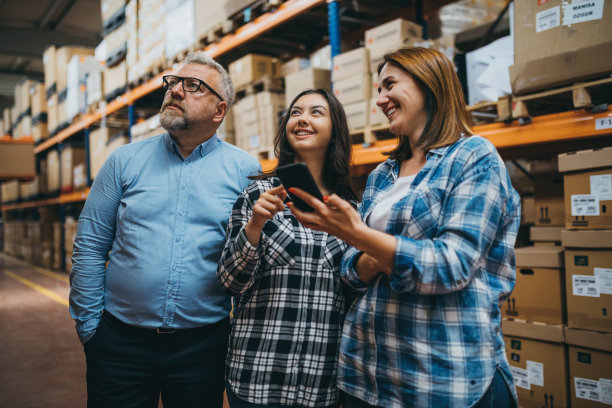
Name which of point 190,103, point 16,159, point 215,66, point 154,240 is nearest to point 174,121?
point 190,103

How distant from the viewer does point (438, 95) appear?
1.26 meters

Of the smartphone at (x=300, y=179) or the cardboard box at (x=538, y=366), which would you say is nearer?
the smartphone at (x=300, y=179)

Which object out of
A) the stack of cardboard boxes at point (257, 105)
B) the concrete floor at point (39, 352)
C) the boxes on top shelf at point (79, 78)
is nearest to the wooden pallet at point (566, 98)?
the stack of cardboard boxes at point (257, 105)

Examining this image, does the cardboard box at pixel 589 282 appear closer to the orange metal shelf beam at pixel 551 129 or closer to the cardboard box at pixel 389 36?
the orange metal shelf beam at pixel 551 129

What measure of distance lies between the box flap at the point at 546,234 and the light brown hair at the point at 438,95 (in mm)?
1893

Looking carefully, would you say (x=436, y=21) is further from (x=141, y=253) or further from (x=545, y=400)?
(x=141, y=253)

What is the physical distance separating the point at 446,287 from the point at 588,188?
1.74 meters

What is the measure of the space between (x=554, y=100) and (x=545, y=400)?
1.70 metres

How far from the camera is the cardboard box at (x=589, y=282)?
2264 millimetres

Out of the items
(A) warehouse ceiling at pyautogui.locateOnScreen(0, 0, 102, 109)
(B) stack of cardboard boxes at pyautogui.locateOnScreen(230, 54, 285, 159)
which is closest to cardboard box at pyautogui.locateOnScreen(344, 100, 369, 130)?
(B) stack of cardboard boxes at pyautogui.locateOnScreen(230, 54, 285, 159)

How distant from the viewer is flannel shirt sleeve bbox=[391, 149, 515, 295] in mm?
1037

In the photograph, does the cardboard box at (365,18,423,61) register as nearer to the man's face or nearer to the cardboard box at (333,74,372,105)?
the cardboard box at (333,74,372,105)

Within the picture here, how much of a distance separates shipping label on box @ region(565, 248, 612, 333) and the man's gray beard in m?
2.09

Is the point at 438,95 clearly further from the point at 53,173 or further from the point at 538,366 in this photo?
the point at 53,173
